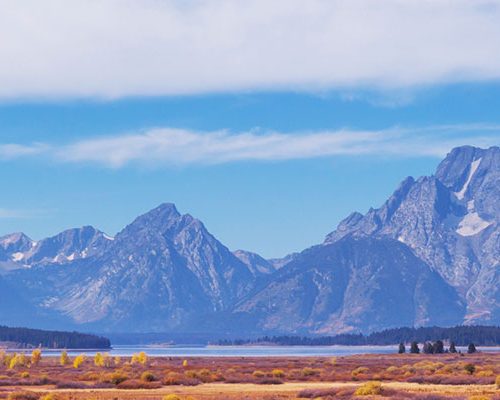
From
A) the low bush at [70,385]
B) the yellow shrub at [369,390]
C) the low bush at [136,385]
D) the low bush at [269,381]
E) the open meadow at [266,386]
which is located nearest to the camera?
the yellow shrub at [369,390]

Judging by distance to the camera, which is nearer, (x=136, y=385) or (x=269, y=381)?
(x=136, y=385)

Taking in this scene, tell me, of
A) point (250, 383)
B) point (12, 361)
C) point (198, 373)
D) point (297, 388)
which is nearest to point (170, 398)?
point (297, 388)

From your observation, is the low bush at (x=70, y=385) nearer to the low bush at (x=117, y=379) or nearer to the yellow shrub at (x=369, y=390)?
the low bush at (x=117, y=379)

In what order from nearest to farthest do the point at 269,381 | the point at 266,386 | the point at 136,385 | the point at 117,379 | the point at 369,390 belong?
the point at 369,390, the point at 136,385, the point at 117,379, the point at 266,386, the point at 269,381

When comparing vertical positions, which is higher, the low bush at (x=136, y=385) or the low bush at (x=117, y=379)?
the low bush at (x=117, y=379)

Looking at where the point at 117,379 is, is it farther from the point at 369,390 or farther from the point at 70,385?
the point at 369,390

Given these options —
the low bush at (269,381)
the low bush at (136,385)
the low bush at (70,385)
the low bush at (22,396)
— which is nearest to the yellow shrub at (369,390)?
the low bush at (136,385)

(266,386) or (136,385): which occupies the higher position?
(136,385)

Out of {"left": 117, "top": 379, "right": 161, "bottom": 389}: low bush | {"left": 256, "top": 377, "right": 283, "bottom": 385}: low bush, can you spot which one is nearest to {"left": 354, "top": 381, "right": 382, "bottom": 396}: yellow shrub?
{"left": 117, "top": 379, "right": 161, "bottom": 389}: low bush

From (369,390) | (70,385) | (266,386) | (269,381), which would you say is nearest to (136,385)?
(70,385)

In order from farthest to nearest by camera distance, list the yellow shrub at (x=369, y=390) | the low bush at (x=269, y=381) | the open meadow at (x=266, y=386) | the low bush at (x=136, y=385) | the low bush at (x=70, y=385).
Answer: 1. the low bush at (x=269, y=381)
2. the low bush at (x=70, y=385)
3. the low bush at (x=136, y=385)
4. the open meadow at (x=266, y=386)
5. the yellow shrub at (x=369, y=390)

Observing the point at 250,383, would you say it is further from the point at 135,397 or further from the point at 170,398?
the point at 170,398

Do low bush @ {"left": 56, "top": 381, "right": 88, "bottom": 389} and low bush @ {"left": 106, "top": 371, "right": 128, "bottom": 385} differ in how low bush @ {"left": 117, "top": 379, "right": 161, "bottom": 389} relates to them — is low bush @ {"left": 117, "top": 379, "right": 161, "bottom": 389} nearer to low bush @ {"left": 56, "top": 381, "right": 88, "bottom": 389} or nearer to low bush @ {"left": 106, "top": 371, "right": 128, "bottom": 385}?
low bush @ {"left": 106, "top": 371, "right": 128, "bottom": 385}

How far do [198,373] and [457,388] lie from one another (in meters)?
41.8
